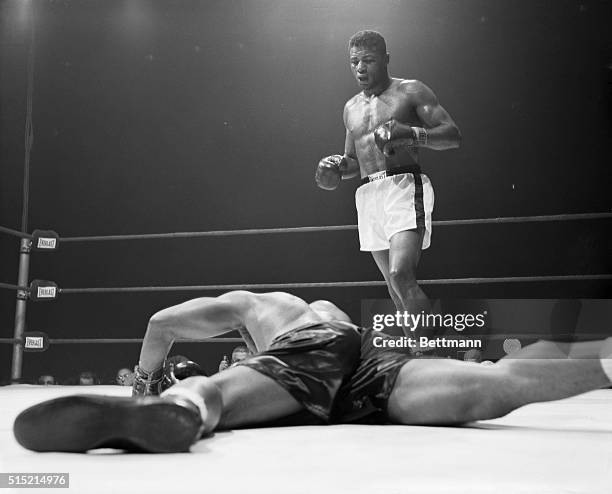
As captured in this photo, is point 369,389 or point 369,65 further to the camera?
point 369,65

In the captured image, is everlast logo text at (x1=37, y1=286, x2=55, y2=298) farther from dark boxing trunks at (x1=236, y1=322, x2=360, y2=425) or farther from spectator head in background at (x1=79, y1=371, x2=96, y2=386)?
dark boxing trunks at (x1=236, y1=322, x2=360, y2=425)

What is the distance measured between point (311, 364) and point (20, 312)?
2606 millimetres

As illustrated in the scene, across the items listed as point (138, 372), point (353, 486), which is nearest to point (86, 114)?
point (138, 372)

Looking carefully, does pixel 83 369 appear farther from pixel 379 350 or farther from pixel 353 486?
pixel 353 486

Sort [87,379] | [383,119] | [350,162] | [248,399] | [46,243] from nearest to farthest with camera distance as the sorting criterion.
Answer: [248,399] < [383,119] < [350,162] < [46,243] < [87,379]

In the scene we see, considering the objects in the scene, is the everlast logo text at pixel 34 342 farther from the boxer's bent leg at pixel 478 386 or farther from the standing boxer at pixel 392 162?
the boxer's bent leg at pixel 478 386

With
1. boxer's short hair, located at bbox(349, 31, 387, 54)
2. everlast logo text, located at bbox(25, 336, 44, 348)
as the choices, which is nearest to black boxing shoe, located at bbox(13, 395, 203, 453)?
boxer's short hair, located at bbox(349, 31, 387, 54)

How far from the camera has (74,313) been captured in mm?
4074

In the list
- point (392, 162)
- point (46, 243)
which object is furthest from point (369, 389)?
point (46, 243)

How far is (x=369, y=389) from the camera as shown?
4.52ft

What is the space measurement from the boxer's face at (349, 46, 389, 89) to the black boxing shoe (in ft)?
7.75

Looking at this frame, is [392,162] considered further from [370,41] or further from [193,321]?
[193,321]

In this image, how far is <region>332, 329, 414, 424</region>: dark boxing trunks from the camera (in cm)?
137

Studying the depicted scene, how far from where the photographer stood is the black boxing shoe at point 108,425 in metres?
0.88
